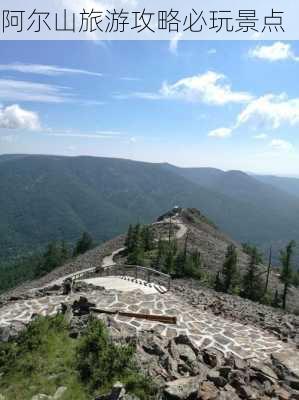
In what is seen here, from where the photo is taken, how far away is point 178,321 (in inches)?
631

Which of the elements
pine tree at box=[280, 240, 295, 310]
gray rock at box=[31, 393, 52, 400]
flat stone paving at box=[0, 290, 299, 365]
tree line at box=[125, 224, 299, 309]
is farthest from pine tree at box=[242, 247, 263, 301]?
gray rock at box=[31, 393, 52, 400]

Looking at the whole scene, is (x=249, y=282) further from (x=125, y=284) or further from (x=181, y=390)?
(x=181, y=390)

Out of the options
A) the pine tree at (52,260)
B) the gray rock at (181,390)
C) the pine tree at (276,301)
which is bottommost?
the pine tree at (52,260)

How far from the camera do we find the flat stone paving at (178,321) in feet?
46.9

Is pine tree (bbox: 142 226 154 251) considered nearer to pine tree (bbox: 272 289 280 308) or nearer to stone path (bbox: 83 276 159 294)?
pine tree (bbox: 272 289 280 308)

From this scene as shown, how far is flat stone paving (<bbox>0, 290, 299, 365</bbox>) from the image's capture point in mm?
14289

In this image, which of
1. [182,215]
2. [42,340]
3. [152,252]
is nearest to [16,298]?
[42,340]

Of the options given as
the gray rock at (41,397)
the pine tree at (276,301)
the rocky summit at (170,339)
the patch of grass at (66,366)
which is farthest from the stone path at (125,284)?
the pine tree at (276,301)

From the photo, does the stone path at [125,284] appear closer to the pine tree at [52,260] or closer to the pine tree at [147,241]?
the pine tree at [147,241]

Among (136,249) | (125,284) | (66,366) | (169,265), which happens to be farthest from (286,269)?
(66,366)

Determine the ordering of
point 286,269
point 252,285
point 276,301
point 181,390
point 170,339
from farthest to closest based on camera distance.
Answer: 1. point 286,269
2. point 276,301
3. point 252,285
4. point 170,339
5. point 181,390

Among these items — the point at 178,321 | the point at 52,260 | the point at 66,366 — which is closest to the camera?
the point at 66,366

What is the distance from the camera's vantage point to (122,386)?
28.2 feet

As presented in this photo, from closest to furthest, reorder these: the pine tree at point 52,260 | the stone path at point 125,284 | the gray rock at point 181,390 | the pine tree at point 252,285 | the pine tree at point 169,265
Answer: the gray rock at point 181,390
the stone path at point 125,284
the pine tree at point 169,265
the pine tree at point 252,285
the pine tree at point 52,260
